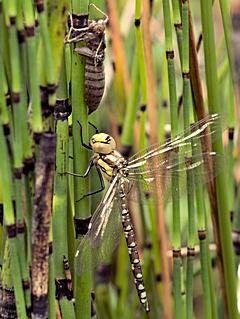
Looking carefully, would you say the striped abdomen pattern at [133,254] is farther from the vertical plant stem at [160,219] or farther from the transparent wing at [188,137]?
the vertical plant stem at [160,219]

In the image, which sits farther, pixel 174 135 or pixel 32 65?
pixel 174 135

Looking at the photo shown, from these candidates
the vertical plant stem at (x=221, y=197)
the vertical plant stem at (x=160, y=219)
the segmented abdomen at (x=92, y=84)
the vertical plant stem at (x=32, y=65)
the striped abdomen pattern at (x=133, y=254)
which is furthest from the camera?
the vertical plant stem at (x=160, y=219)

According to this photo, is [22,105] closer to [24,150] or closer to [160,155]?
[24,150]

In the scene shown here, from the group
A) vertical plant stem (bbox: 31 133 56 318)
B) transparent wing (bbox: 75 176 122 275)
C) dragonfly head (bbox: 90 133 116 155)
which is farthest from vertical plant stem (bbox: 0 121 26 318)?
dragonfly head (bbox: 90 133 116 155)

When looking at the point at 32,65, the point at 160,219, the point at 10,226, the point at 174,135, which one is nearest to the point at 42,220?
the point at 10,226

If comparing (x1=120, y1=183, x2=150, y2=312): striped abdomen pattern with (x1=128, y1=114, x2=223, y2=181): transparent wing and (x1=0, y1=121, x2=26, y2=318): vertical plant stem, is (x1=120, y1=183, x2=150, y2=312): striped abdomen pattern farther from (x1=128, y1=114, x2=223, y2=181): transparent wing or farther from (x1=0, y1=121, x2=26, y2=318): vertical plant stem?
(x1=0, y1=121, x2=26, y2=318): vertical plant stem

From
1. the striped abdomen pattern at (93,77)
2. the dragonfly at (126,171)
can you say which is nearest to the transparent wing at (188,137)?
the dragonfly at (126,171)

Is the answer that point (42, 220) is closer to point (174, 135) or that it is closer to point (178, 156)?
point (174, 135)
